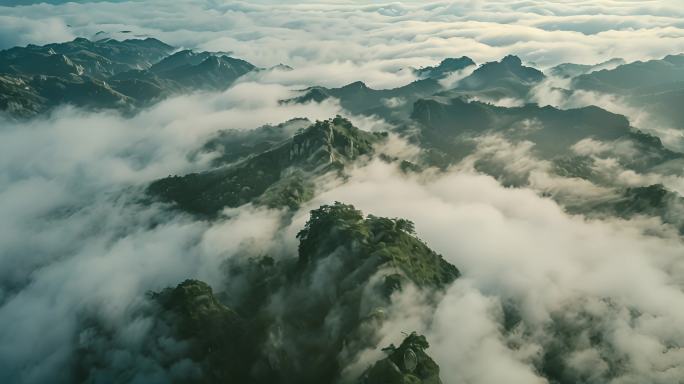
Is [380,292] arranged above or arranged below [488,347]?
above

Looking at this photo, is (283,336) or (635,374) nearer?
(635,374)

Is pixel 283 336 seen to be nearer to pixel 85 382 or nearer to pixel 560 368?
pixel 85 382

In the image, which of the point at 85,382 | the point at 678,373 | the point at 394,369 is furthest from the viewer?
the point at 85,382

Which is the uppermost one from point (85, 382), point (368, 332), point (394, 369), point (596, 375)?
point (394, 369)

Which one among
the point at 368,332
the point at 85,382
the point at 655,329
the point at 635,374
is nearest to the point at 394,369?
the point at 368,332

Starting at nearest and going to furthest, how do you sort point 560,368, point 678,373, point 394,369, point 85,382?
point 394,369 < point 678,373 < point 560,368 < point 85,382

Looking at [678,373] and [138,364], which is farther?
[138,364]

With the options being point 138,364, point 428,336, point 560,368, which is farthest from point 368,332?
point 138,364

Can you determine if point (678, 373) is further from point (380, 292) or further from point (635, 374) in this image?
point (380, 292)

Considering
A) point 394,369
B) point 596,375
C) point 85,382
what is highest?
point 394,369
